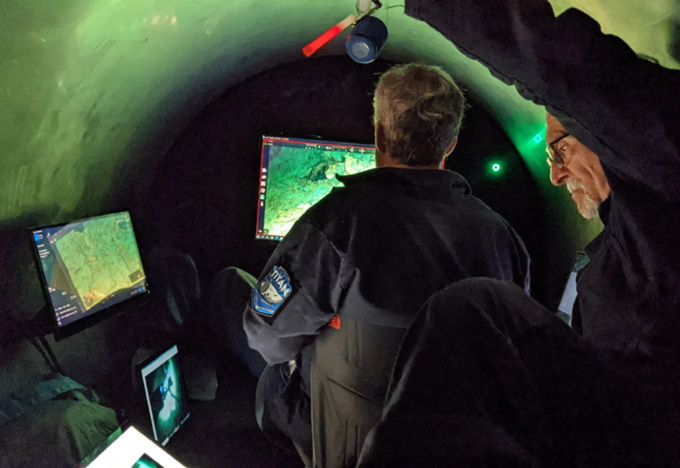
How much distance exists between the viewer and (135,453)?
1230 millimetres

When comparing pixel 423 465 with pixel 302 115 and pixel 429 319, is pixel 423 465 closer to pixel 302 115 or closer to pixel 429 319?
pixel 429 319

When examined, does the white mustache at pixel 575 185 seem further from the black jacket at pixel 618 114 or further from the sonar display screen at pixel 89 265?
the sonar display screen at pixel 89 265

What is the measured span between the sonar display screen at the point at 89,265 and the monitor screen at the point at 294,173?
64 centimetres

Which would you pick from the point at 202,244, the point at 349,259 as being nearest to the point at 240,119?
the point at 202,244

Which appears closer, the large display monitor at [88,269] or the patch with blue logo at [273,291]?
the patch with blue logo at [273,291]

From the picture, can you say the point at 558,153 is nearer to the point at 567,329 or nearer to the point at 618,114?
the point at 618,114

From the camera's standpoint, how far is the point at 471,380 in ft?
1.05

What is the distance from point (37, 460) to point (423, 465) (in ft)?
4.48

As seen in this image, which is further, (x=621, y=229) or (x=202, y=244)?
(x=202, y=244)

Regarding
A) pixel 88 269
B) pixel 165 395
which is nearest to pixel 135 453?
pixel 165 395

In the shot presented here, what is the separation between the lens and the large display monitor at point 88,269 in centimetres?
127

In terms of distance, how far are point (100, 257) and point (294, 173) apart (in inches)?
38.4

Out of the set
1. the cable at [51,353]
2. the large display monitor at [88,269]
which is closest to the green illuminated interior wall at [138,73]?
the large display monitor at [88,269]

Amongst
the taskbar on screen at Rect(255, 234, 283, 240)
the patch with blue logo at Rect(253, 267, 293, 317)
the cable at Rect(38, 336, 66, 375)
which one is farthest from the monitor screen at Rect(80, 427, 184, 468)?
the taskbar on screen at Rect(255, 234, 283, 240)
